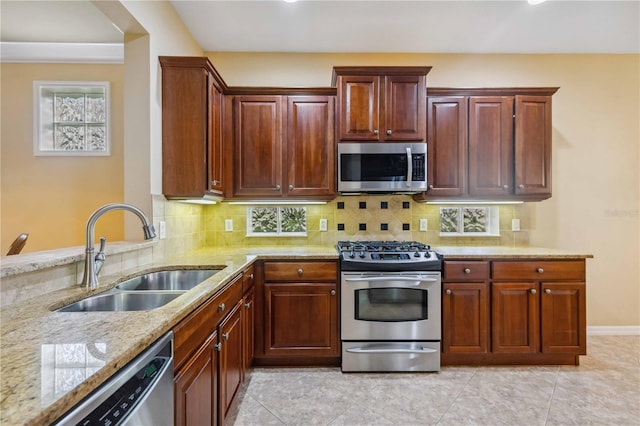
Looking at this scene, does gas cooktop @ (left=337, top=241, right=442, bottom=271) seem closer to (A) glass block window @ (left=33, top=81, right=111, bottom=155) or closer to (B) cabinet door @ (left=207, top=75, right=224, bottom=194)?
(B) cabinet door @ (left=207, top=75, right=224, bottom=194)

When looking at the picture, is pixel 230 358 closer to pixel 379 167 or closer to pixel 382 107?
pixel 379 167

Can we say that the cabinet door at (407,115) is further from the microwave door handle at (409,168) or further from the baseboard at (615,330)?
the baseboard at (615,330)

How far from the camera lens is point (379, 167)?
273 cm

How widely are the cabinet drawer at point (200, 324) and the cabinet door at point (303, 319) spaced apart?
69 cm

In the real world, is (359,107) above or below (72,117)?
below

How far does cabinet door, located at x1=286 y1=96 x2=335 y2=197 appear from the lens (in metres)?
2.81

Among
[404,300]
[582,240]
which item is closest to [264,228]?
[404,300]

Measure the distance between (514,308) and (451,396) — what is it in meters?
0.93

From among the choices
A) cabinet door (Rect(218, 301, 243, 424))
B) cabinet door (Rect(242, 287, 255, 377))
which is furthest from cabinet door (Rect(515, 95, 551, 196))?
cabinet door (Rect(218, 301, 243, 424))

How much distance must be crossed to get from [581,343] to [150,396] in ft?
10.3

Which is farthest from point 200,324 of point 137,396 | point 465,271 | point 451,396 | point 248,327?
point 465,271

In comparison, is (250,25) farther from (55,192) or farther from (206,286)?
(55,192)

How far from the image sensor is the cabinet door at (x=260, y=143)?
280cm

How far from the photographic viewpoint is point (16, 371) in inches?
26.5
